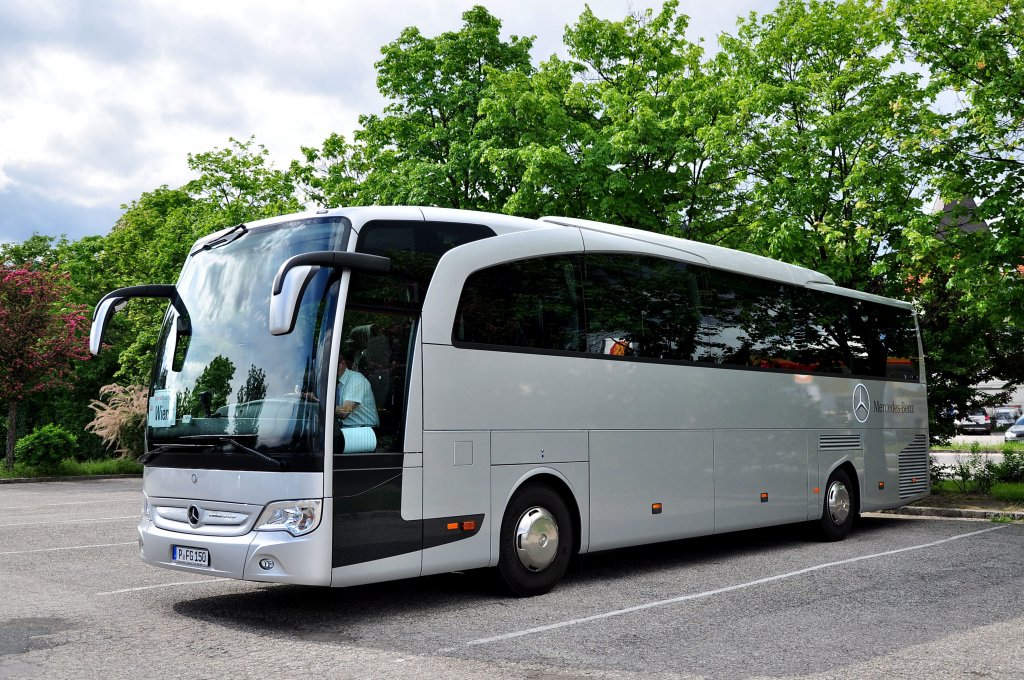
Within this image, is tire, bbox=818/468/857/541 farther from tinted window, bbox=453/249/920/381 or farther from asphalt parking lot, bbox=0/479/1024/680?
tinted window, bbox=453/249/920/381

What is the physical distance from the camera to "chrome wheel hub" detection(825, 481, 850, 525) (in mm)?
13547

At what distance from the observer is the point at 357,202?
28.0 meters

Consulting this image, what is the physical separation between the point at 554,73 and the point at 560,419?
56.5ft

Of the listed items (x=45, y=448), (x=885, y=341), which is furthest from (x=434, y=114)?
(x=885, y=341)

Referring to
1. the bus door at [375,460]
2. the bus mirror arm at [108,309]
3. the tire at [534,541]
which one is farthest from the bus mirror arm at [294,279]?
the tire at [534,541]

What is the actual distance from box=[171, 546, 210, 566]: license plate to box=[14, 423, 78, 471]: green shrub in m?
24.7

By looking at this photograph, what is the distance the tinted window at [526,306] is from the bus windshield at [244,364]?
1.38 m

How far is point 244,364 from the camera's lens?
7.85 m

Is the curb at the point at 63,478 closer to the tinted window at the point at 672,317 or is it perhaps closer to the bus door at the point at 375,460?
the tinted window at the point at 672,317

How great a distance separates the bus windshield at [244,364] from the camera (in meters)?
7.58

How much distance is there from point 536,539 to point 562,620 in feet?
4.13

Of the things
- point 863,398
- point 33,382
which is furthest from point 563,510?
point 33,382

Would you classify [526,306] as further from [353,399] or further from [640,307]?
[353,399]

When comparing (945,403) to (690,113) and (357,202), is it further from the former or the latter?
(357,202)
